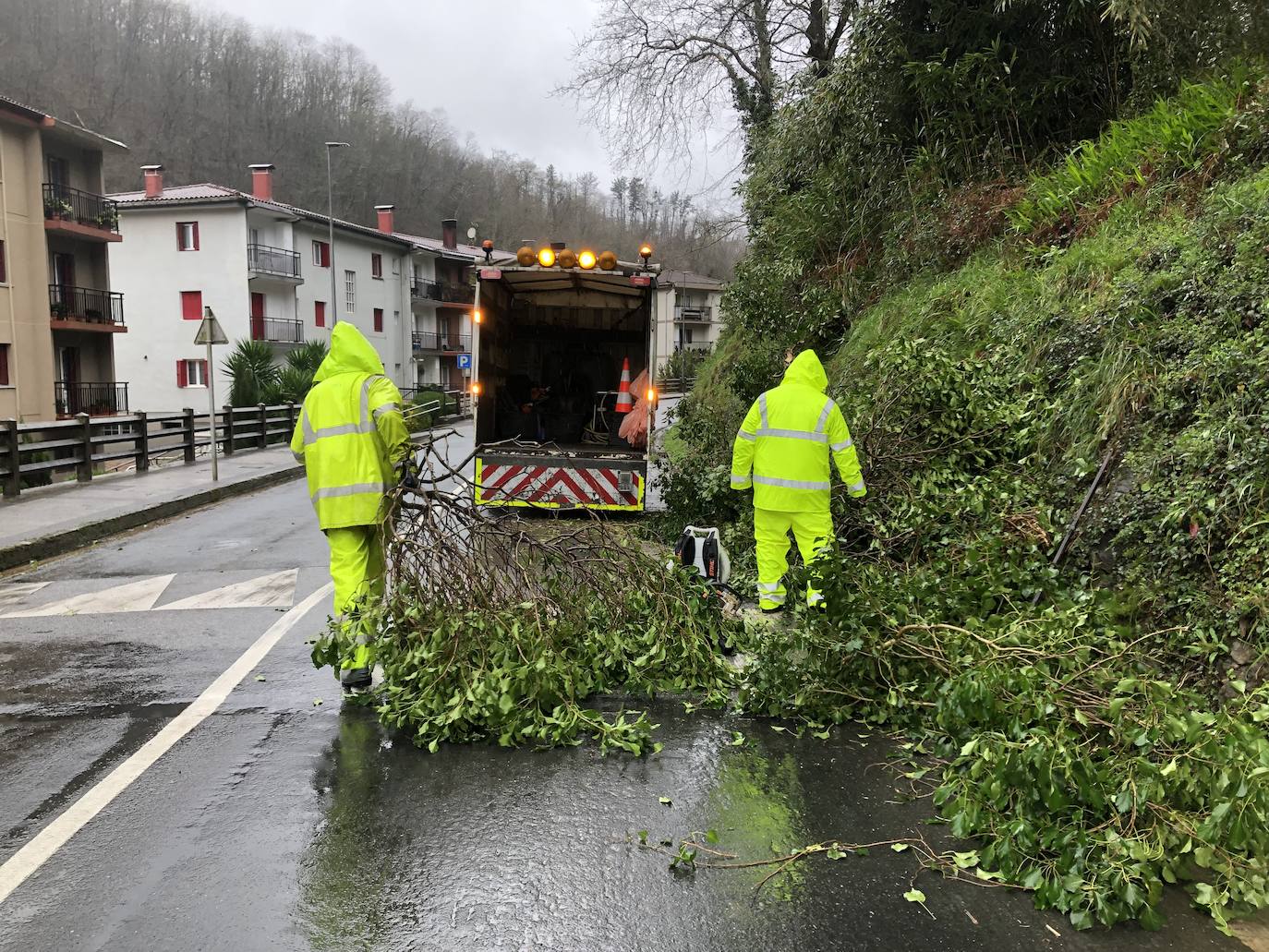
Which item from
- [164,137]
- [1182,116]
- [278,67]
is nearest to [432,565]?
[1182,116]

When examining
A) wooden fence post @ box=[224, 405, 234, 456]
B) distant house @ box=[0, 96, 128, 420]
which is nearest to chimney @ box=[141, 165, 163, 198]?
distant house @ box=[0, 96, 128, 420]

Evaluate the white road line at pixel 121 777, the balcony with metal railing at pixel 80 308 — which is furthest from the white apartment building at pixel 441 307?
the white road line at pixel 121 777

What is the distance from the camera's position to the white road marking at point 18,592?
23.8ft

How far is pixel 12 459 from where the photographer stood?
12.0 m

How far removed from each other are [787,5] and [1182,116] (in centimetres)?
1090

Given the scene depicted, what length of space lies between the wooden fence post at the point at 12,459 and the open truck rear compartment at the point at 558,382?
6382 mm

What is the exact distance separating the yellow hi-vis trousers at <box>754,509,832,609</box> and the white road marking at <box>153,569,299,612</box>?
139 inches

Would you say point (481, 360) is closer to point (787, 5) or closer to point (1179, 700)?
point (1179, 700)

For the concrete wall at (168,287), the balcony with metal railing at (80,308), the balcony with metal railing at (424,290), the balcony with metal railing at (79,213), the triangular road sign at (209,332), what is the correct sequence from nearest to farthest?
the triangular road sign at (209,332) < the balcony with metal railing at (79,213) < the balcony with metal railing at (80,308) < the concrete wall at (168,287) < the balcony with metal railing at (424,290)

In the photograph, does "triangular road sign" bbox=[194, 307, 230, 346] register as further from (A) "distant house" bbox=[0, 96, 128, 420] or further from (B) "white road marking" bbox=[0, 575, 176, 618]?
(A) "distant house" bbox=[0, 96, 128, 420]

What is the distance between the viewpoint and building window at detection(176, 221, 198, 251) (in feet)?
135

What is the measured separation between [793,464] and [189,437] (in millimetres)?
15338

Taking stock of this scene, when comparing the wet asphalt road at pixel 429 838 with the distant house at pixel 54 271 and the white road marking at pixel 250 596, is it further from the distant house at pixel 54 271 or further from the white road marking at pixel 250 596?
the distant house at pixel 54 271

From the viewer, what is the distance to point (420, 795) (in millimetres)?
3637
